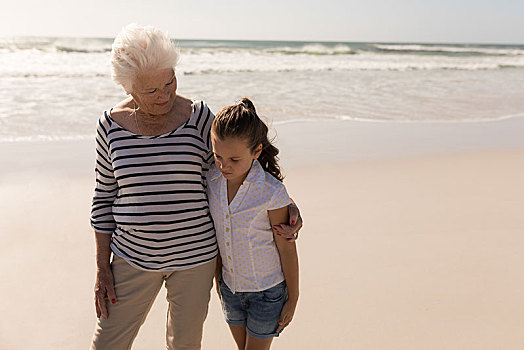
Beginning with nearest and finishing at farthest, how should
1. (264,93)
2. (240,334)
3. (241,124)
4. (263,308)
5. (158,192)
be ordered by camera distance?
(241,124) < (158,192) < (263,308) < (240,334) < (264,93)

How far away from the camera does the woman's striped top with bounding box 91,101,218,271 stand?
201cm

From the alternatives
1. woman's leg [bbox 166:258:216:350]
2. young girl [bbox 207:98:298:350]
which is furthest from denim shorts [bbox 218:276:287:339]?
woman's leg [bbox 166:258:216:350]

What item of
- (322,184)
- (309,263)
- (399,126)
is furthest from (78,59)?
(309,263)

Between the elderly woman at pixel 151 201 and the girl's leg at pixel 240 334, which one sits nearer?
the elderly woman at pixel 151 201

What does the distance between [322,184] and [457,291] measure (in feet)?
7.24

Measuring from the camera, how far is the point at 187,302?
2129mm

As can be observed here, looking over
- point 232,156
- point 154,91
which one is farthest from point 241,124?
point 154,91

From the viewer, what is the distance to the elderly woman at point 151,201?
6.53ft

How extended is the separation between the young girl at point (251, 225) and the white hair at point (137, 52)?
0.33m

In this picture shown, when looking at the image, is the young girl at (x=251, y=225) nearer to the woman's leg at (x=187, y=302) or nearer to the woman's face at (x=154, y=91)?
the woman's leg at (x=187, y=302)

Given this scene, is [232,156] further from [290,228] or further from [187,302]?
[187,302]

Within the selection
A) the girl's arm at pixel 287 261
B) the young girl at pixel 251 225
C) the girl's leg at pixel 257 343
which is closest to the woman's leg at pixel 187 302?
the young girl at pixel 251 225

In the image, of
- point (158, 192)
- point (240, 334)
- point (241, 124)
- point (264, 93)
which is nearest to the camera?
point (241, 124)

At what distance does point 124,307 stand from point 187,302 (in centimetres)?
27
